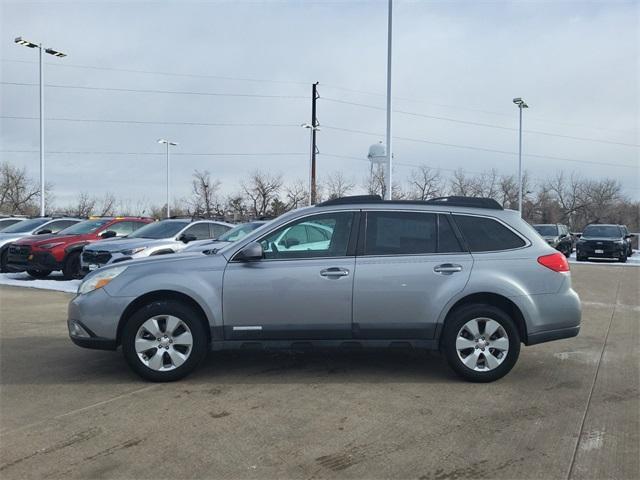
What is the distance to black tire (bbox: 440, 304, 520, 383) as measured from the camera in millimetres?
5406

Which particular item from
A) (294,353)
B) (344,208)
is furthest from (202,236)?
(344,208)

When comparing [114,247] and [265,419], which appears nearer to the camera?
[265,419]

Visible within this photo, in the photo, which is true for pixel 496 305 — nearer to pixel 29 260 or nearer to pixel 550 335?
pixel 550 335

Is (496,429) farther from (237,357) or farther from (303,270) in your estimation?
(237,357)

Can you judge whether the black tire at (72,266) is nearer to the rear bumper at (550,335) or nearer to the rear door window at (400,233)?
the rear door window at (400,233)

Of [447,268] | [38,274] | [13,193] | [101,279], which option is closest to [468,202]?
[447,268]

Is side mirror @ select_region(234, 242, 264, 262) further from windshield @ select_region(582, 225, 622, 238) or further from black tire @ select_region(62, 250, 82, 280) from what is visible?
windshield @ select_region(582, 225, 622, 238)

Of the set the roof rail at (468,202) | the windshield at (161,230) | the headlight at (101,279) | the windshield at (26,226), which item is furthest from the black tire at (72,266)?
the roof rail at (468,202)

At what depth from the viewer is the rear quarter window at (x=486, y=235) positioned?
559cm

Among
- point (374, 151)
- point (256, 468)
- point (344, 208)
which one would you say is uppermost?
point (374, 151)

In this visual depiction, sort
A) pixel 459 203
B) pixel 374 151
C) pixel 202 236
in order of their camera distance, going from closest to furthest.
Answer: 1. pixel 459 203
2. pixel 202 236
3. pixel 374 151

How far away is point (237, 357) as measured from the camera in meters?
6.39

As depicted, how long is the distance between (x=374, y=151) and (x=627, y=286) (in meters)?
20.5

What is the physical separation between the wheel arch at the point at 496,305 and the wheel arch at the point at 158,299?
2233mm
